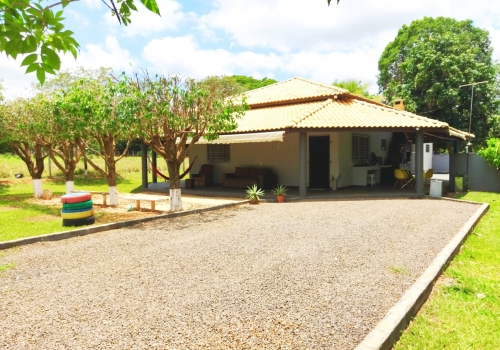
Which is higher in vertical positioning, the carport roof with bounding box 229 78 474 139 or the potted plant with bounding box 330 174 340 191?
the carport roof with bounding box 229 78 474 139

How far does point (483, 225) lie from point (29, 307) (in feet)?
34.8

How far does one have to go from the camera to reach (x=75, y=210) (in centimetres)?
970

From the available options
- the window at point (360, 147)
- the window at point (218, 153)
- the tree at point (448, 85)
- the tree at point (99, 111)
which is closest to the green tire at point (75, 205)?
the tree at point (99, 111)

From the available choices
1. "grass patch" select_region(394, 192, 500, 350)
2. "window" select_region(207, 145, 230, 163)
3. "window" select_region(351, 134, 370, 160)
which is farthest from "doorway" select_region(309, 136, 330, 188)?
"grass patch" select_region(394, 192, 500, 350)

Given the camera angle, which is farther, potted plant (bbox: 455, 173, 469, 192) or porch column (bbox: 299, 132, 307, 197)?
potted plant (bbox: 455, 173, 469, 192)

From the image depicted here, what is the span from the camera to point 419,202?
44.6 feet

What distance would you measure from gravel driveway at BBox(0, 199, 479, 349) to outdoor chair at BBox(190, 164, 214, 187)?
33.3 feet

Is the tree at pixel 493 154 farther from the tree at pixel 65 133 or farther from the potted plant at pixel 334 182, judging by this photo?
the tree at pixel 65 133

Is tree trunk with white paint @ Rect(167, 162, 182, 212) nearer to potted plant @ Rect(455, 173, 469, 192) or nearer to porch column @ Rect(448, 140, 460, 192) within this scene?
porch column @ Rect(448, 140, 460, 192)

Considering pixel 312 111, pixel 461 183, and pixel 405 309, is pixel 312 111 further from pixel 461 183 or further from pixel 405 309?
pixel 405 309

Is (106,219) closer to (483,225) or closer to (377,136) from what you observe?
(483,225)

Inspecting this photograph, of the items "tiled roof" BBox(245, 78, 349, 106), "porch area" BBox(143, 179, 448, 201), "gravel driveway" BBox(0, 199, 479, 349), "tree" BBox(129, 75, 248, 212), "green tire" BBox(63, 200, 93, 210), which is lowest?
"gravel driveway" BBox(0, 199, 479, 349)

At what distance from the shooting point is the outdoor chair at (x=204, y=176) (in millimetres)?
19906

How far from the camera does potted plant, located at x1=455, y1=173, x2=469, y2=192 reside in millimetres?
17250
